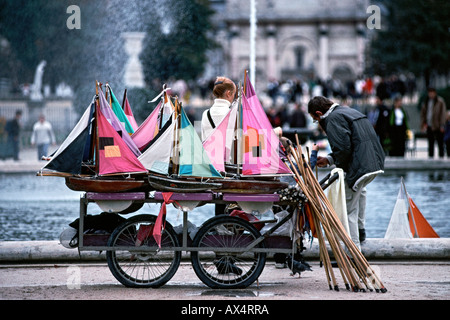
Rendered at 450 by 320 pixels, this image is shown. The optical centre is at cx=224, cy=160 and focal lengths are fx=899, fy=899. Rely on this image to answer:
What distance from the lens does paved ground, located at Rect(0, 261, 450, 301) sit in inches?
300

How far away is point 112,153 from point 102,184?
29cm

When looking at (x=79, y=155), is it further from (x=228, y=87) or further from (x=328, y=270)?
(x=328, y=270)

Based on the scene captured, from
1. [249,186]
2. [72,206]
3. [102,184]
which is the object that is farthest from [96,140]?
[72,206]

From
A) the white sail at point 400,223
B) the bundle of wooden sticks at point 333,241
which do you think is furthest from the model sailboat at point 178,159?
the white sail at point 400,223

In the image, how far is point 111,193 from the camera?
795cm

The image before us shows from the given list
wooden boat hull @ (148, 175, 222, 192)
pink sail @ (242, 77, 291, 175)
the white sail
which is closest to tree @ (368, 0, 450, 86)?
the white sail

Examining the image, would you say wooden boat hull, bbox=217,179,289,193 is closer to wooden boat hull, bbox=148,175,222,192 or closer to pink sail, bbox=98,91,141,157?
wooden boat hull, bbox=148,175,222,192

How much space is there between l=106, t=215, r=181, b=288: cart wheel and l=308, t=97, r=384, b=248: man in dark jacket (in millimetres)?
1770

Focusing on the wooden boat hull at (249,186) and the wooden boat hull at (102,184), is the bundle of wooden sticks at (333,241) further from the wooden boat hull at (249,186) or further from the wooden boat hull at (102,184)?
the wooden boat hull at (102,184)

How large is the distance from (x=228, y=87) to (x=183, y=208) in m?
1.34

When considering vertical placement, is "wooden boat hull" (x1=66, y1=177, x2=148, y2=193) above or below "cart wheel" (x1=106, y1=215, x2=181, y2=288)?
above

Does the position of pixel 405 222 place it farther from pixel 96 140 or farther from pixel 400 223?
pixel 96 140

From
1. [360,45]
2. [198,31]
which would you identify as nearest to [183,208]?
[198,31]

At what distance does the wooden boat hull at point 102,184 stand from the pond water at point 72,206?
153 inches
